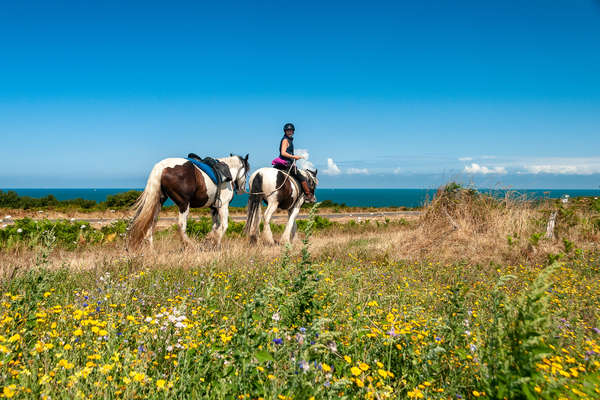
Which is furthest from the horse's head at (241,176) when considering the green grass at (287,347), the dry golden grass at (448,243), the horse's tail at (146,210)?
the green grass at (287,347)

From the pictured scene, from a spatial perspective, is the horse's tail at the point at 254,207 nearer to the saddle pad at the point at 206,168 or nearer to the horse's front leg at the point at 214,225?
the horse's front leg at the point at 214,225

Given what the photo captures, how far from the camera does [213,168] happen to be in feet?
30.2

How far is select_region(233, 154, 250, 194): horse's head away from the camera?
Answer: 9984mm

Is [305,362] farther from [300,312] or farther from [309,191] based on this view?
[309,191]

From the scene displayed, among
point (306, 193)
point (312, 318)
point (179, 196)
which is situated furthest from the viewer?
point (306, 193)

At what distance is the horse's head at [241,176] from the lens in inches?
393

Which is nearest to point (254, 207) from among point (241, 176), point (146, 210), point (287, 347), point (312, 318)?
point (241, 176)

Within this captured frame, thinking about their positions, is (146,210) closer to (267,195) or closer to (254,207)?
(254,207)

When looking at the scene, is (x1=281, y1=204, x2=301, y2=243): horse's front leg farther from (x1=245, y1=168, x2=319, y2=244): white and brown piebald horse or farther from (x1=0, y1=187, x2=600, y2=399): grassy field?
(x1=0, y1=187, x2=600, y2=399): grassy field

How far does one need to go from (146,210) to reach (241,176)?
3.07m

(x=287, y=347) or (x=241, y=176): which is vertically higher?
(x=241, y=176)

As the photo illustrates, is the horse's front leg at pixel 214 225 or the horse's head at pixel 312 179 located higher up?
the horse's head at pixel 312 179

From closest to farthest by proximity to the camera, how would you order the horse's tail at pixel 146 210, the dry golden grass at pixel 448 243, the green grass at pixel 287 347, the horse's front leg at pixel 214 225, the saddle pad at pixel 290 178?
the green grass at pixel 287 347 < the dry golden grass at pixel 448 243 < the horse's tail at pixel 146 210 < the horse's front leg at pixel 214 225 < the saddle pad at pixel 290 178

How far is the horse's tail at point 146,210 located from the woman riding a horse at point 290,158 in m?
3.64
